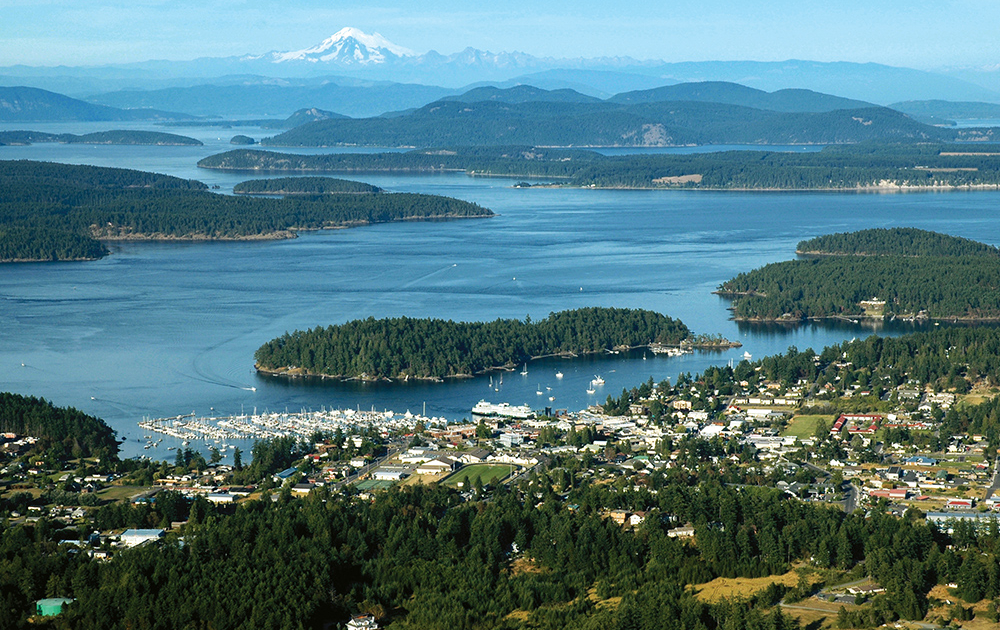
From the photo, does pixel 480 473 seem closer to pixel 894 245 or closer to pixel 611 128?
pixel 894 245

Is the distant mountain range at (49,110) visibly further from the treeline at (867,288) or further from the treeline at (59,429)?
the treeline at (59,429)

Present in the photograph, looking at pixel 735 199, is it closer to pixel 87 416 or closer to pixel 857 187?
pixel 857 187

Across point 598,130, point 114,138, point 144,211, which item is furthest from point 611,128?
point 144,211

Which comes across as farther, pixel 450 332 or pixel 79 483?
pixel 450 332

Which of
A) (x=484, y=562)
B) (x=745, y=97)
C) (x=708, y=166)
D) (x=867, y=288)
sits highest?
(x=745, y=97)

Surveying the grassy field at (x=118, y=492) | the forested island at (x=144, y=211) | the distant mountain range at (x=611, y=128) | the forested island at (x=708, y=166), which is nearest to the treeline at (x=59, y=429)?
the grassy field at (x=118, y=492)

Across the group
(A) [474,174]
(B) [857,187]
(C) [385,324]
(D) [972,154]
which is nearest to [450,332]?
(C) [385,324]
